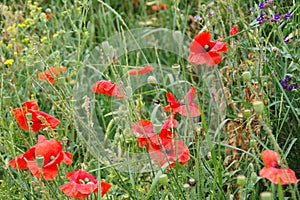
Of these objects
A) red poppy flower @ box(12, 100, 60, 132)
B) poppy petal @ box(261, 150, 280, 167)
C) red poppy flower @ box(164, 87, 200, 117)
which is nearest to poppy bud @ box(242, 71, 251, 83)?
poppy petal @ box(261, 150, 280, 167)

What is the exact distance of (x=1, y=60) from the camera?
249 centimetres

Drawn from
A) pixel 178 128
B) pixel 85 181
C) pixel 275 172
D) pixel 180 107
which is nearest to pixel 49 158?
pixel 85 181

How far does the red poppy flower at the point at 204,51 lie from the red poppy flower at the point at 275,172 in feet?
1.83

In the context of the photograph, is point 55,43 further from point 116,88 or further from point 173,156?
point 173,156

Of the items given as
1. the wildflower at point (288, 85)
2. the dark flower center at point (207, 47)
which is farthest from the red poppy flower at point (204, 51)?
the wildflower at point (288, 85)

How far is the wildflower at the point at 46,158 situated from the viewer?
4.80 ft

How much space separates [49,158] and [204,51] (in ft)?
1.84

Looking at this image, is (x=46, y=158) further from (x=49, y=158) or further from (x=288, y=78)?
(x=288, y=78)

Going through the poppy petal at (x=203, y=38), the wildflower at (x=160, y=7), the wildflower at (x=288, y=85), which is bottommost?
the wildflower at (x=288, y=85)

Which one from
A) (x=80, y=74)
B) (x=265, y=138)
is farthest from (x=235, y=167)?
(x=80, y=74)

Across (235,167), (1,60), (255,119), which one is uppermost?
(1,60)

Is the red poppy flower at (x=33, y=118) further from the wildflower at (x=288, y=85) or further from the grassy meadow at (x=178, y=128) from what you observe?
the wildflower at (x=288, y=85)

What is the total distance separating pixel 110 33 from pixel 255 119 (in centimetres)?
138

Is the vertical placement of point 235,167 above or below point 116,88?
below
